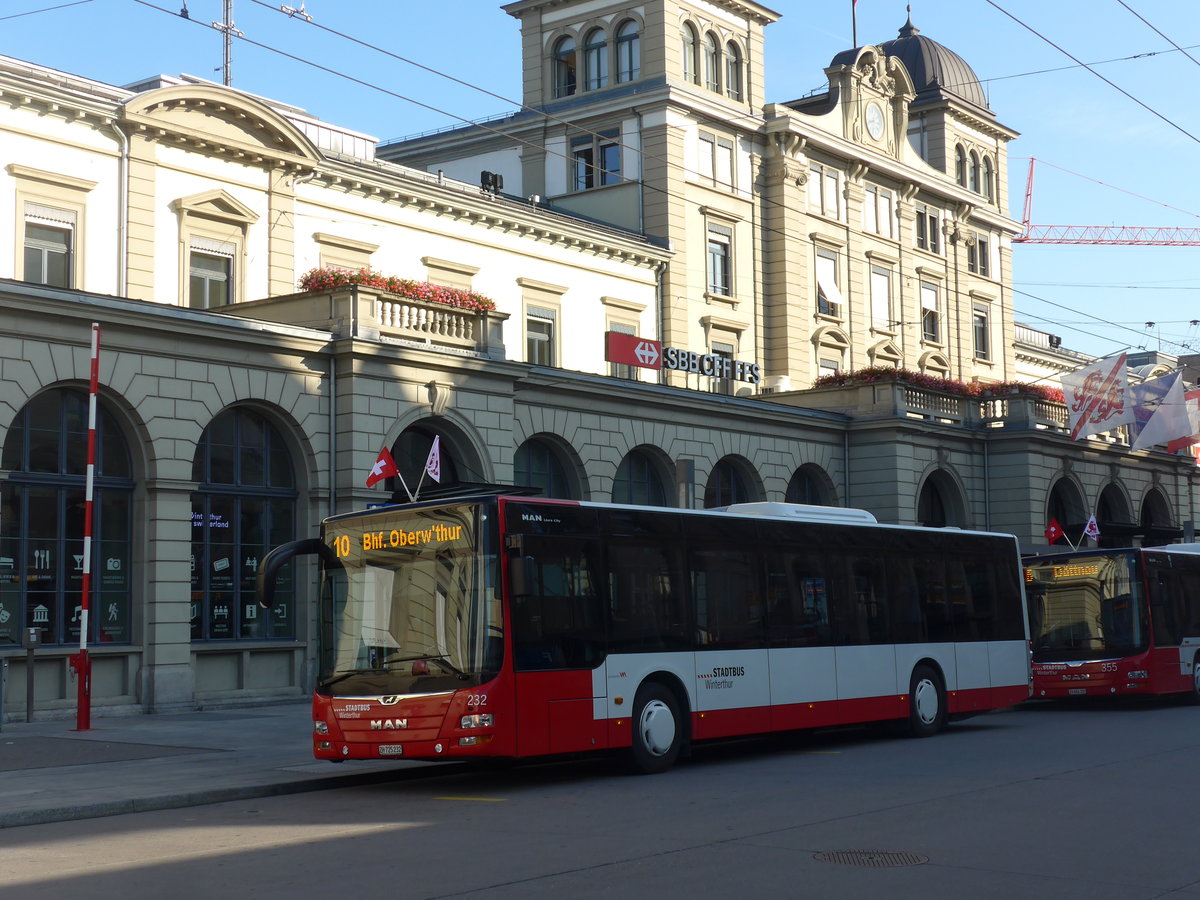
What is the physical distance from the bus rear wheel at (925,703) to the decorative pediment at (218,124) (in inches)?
715

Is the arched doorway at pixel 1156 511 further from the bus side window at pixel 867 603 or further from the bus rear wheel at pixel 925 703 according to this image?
the bus side window at pixel 867 603

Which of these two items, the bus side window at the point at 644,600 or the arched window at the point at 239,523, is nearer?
the bus side window at the point at 644,600

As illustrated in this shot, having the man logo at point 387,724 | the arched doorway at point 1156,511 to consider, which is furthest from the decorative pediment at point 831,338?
the man logo at point 387,724

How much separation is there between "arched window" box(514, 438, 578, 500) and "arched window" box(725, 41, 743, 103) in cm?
1924

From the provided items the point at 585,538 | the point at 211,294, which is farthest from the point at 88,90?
the point at 585,538

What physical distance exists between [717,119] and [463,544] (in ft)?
108

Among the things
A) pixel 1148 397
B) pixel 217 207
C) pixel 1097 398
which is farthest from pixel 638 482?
pixel 1148 397

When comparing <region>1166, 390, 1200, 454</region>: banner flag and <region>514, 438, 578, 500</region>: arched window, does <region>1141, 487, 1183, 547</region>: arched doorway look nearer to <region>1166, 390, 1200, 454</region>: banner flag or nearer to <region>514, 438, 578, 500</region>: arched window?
<region>1166, 390, 1200, 454</region>: banner flag

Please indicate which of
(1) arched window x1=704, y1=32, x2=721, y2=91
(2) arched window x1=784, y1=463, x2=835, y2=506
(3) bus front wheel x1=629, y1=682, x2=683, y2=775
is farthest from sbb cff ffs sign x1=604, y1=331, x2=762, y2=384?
(3) bus front wheel x1=629, y1=682, x2=683, y2=775

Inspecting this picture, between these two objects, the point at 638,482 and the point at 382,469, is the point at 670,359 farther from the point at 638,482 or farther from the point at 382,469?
the point at 382,469

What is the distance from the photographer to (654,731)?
16641 millimetres

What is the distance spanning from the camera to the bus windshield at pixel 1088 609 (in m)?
26.2

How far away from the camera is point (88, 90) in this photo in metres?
29.3

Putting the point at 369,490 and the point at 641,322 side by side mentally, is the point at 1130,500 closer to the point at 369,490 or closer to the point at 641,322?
the point at 641,322
